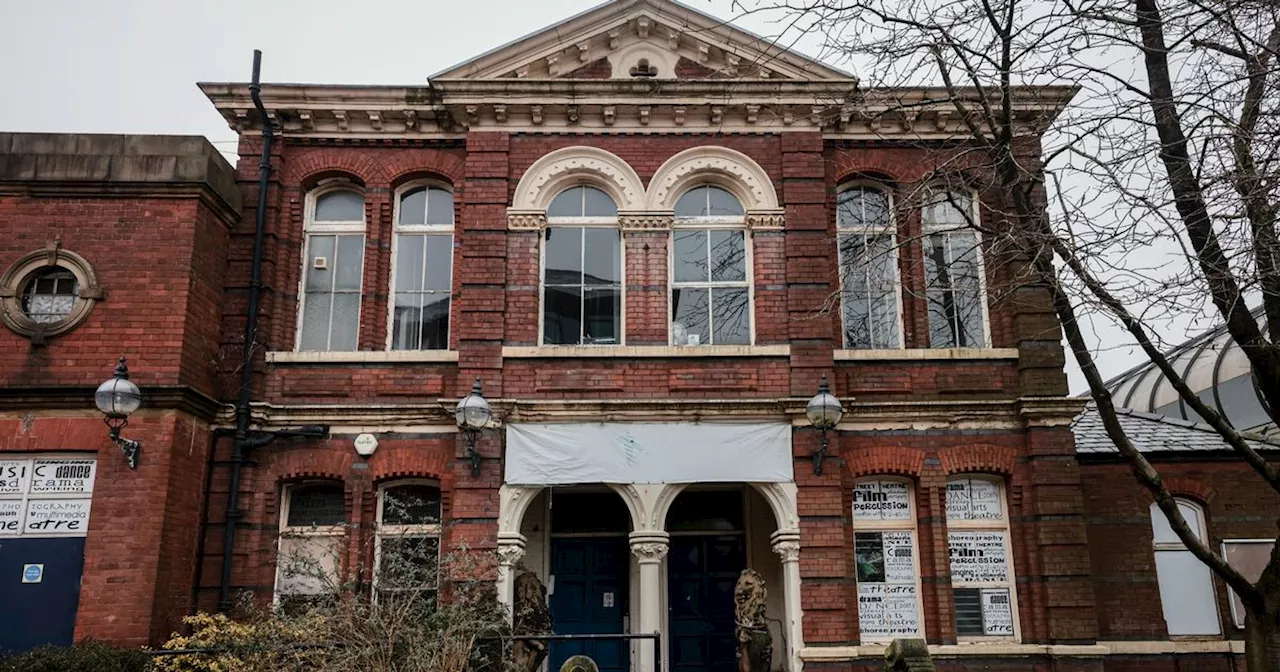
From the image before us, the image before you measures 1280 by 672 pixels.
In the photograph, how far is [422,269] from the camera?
45.2ft

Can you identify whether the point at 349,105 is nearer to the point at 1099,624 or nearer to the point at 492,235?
the point at 492,235

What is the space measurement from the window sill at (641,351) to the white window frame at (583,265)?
Result: 0.29 feet

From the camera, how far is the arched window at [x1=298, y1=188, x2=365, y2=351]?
44.2 feet

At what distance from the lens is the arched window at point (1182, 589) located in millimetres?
13438

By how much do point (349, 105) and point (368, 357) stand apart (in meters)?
3.45

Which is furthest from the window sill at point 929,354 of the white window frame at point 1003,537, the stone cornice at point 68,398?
the stone cornice at point 68,398

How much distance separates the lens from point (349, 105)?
13.5 metres

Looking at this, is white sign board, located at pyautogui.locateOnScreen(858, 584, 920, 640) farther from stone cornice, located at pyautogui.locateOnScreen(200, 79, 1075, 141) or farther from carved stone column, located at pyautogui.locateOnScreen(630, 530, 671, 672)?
stone cornice, located at pyautogui.locateOnScreen(200, 79, 1075, 141)

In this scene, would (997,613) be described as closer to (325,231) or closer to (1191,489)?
(1191,489)

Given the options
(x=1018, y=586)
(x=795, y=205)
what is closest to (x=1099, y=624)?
(x=1018, y=586)

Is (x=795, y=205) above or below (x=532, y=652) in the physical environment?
above

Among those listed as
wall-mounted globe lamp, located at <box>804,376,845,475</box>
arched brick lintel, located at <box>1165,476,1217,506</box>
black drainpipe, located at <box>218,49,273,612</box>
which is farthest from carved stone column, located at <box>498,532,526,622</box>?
arched brick lintel, located at <box>1165,476,1217,506</box>

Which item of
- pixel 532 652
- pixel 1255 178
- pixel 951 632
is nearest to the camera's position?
pixel 1255 178

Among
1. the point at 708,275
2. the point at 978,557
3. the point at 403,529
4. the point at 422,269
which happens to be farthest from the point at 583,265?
the point at 978,557
